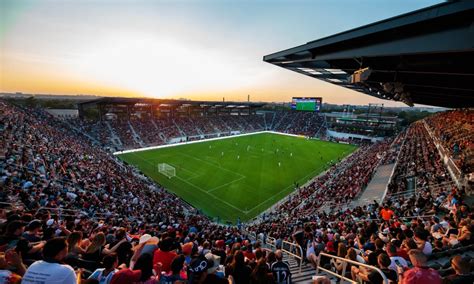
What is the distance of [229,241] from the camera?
368 inches

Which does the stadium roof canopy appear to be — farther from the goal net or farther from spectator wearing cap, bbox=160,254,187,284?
the goal net

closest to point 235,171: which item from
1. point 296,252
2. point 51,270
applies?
point 296,252

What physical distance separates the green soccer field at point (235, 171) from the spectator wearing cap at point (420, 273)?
55.6 ft

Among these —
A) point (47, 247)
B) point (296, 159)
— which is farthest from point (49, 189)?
point (296, 159)

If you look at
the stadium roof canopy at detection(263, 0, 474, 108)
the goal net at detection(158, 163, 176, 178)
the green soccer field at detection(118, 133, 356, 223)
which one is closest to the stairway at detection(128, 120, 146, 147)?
the green soccer field at detection(118, 133, 356, 223)

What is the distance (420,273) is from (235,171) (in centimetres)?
2917

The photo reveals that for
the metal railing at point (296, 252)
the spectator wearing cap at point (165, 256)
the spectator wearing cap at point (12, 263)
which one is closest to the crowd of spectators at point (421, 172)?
the metal railing at point (296, 252)

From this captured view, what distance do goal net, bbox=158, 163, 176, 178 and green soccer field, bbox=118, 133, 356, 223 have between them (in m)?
0.62

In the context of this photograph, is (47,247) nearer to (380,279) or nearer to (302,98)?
(380,279)

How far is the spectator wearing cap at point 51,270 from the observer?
257 cm

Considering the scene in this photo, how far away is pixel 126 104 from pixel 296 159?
39.1 m

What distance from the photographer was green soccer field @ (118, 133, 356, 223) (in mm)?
22616

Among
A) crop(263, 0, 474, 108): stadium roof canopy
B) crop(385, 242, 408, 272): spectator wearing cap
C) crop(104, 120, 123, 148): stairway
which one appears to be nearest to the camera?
crop(263, 0, 474, 108): stadium roof canopy

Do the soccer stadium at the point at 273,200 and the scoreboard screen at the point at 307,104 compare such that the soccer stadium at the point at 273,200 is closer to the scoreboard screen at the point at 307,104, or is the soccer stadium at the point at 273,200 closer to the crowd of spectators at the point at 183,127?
the crowd of spectators at the point at 183,127
